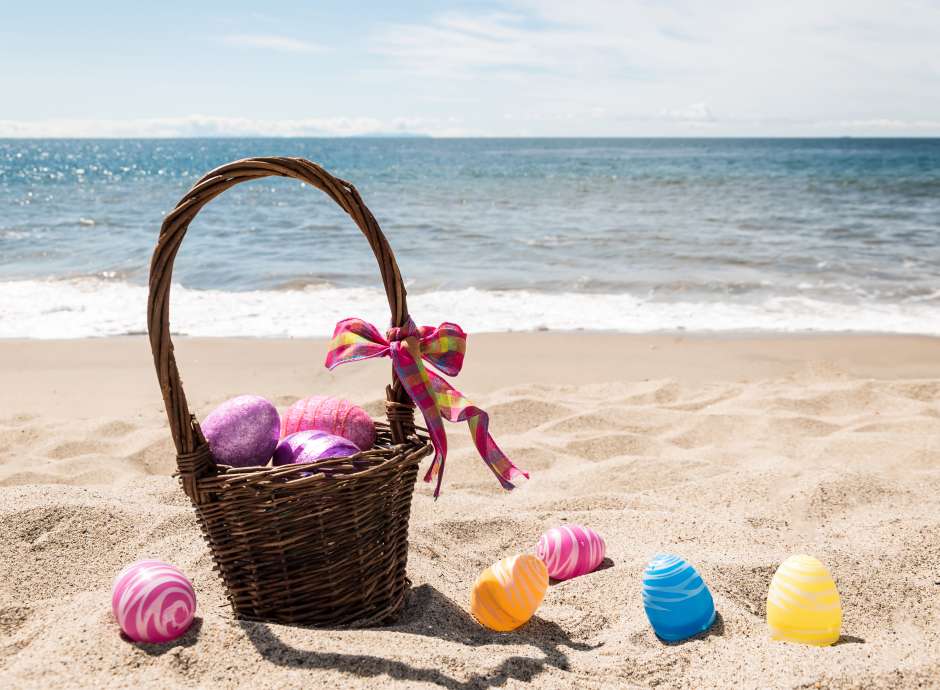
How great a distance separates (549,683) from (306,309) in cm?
582

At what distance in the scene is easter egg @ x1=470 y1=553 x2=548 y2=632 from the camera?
218 centimetres

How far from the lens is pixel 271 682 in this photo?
1.78m

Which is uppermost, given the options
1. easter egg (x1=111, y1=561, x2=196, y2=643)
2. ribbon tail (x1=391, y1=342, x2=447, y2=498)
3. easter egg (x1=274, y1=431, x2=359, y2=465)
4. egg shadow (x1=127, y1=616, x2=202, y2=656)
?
ribbon tail (x1=391, y1=342, x2=447, y2=498)

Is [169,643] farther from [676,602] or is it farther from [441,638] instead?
[676,602]

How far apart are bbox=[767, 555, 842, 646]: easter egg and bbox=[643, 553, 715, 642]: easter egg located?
0.17 meters

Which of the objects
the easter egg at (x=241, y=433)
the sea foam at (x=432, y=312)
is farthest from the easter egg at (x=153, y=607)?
the sea foam at (x=432, y=312)

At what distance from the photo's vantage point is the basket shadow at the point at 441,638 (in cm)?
185

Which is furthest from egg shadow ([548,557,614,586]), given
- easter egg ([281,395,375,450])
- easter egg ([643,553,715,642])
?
easter egg ([281,395,375,450])

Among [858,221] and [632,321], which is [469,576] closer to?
[632,321]

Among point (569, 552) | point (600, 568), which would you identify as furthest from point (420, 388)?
point (600, 568)

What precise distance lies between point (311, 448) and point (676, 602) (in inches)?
40.6

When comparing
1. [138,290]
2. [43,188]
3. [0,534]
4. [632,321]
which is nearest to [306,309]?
[138,290]

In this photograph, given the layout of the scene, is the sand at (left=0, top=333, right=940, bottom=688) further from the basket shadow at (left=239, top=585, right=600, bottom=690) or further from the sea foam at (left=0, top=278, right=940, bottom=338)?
the sea foam at (left=0, top=278, right=940, bottom=338)

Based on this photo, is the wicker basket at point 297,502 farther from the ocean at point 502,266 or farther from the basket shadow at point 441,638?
the ocean at point 502,266
